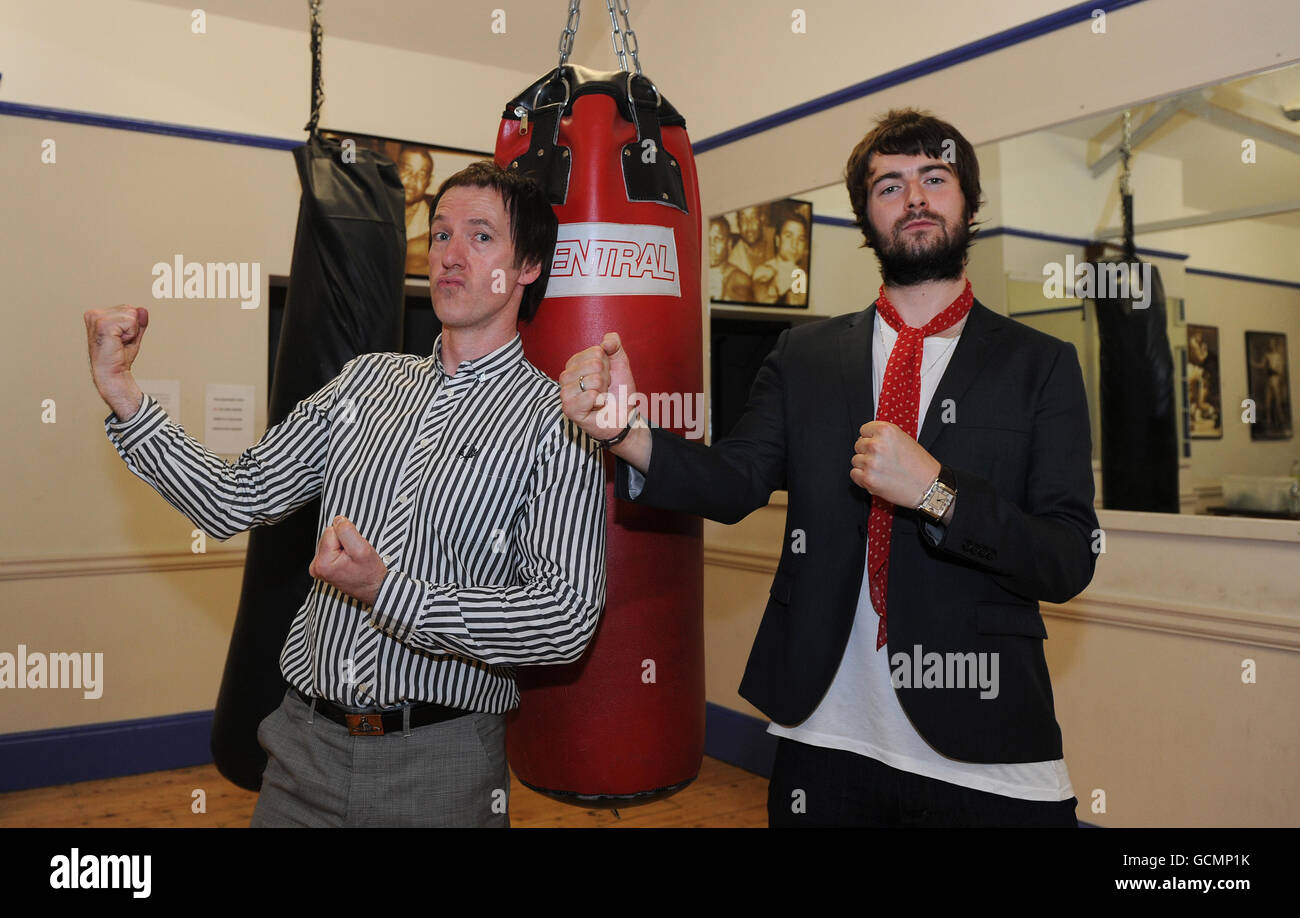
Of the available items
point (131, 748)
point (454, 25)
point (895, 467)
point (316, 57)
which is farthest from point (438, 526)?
point (454, 25)

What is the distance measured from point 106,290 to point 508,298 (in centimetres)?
287

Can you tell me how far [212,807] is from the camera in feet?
11.3

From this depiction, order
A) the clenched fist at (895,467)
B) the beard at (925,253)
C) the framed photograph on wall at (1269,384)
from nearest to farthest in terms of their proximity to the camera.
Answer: the clenched fist at (895,467) → the beard at (925,253) → the framed photograph on wall at (1269,384)

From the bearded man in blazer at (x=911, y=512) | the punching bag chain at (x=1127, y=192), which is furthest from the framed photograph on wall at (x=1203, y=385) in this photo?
the bearded man in blazer at (x=911, y=512)

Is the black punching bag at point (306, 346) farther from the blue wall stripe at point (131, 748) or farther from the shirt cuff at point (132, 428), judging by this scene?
the blue wall stripe at point (131, 748)

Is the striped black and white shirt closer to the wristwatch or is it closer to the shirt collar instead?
the shirt collar

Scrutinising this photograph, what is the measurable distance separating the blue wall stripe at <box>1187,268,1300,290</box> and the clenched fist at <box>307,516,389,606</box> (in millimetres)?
2394

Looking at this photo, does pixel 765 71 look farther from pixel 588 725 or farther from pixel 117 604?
pixel 117 604

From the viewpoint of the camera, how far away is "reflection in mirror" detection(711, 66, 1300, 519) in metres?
2.51

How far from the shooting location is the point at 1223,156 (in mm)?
2635

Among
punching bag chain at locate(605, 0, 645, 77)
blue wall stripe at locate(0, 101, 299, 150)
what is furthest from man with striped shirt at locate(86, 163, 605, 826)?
blue wall stripe at locate(0, 101, 299, 150)

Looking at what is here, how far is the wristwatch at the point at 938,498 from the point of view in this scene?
4.46 ft

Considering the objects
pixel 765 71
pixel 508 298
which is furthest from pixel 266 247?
pixel 508 298

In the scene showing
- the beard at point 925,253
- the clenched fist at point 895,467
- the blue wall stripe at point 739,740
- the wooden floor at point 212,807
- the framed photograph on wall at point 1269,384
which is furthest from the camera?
the blue wall stripe at point 739,740
